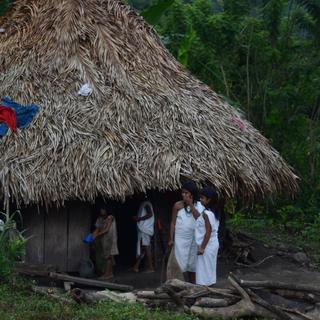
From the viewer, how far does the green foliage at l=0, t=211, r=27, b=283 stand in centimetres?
926

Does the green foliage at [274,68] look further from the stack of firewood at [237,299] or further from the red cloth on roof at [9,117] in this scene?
the stack of firewood at [237,299]

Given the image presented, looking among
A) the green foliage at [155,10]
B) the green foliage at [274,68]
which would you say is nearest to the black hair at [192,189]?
the green foliage at [155,10]

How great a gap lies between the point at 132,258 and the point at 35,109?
110 inches

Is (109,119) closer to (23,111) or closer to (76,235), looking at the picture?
(23,111)

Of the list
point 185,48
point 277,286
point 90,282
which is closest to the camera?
point 277,286

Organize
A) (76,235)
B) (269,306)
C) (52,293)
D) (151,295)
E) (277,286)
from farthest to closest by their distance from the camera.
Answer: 1. (76,235)
2. (52,293)
3. (151,295)
4. (277,286)
5. (269,306)

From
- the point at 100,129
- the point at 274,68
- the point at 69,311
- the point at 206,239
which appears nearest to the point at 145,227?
the point at 100,129

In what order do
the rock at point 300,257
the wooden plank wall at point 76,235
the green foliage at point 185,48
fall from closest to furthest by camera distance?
the wooden plank wall at point 76,235
the rock at point 300,257
the green foliage at point 185,48

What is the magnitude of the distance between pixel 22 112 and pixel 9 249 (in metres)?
2.25

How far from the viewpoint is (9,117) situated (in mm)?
10789

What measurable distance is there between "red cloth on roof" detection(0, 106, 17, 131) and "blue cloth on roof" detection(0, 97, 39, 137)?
0.05 m

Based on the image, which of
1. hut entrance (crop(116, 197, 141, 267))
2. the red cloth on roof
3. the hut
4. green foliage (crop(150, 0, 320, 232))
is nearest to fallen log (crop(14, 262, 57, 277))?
the hut

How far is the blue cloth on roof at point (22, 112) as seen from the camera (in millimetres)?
10789

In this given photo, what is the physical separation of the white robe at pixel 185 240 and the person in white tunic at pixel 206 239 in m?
0.18
